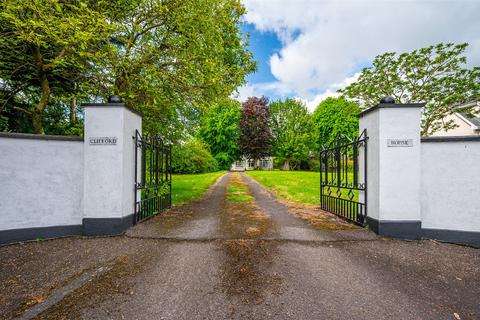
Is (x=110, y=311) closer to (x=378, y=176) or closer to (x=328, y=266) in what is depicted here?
(x=328, y=266)

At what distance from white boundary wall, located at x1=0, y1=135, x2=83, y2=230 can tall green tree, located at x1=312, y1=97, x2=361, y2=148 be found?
3964cm

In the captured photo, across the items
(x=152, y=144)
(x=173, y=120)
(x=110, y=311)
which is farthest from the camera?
(x=173, y=120)

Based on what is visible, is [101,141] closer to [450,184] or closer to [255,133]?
[450,184]

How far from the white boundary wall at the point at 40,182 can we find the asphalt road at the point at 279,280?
0.85m

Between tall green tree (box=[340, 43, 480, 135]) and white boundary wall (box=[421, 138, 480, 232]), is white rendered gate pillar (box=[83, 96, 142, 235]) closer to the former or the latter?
white boundary wall (box=[421, 138, 480, 232])

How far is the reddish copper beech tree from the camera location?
46.3 metres

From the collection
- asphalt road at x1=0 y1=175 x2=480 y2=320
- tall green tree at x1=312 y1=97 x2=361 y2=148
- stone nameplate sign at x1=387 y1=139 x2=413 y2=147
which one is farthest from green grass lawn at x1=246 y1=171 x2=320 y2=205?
tall green tree at x1=312 y1=97 x2=361 y2=148

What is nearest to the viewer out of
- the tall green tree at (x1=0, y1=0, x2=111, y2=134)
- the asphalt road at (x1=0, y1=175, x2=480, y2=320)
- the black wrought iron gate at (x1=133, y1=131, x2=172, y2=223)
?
the asphalt road at (x1=0, y1=175, x2=480, y2=320)

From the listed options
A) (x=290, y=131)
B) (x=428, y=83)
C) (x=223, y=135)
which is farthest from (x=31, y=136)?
(x=290, y=131)

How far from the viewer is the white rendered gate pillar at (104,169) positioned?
514 cm

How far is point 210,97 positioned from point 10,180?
5667 millimetres

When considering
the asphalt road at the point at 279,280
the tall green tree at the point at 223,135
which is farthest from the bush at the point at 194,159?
the asphalt road at the point at 279,280

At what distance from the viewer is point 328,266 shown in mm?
3633

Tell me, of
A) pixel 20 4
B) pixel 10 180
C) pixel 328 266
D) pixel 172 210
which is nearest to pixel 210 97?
pixel 172 210
